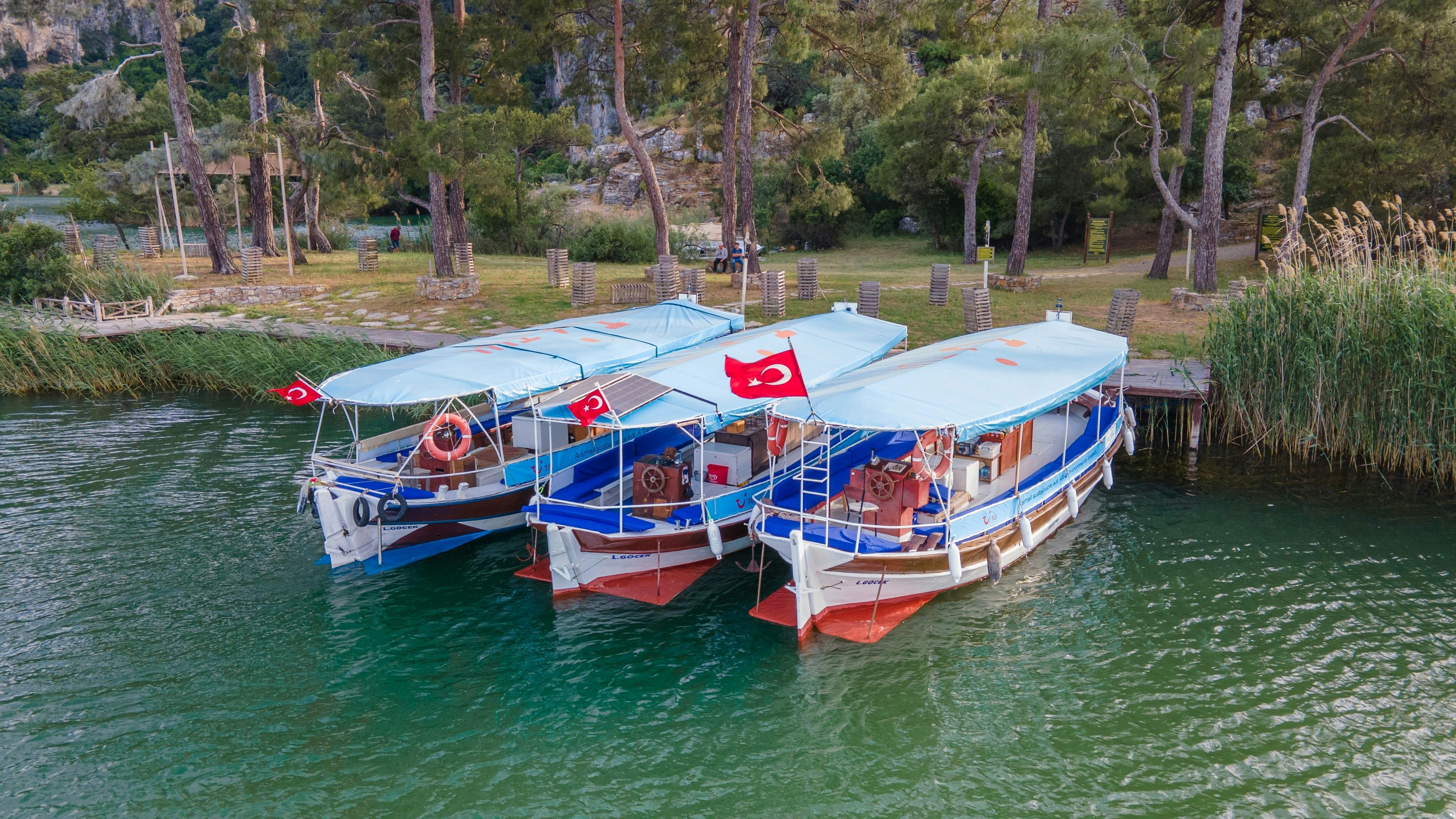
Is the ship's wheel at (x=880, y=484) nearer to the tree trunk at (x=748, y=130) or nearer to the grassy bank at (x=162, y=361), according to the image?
the tree trunk at (x=748, y=130)

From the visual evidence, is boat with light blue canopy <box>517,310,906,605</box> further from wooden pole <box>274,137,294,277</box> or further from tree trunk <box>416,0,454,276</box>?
wooden pole <box>274,137,294,277</box>

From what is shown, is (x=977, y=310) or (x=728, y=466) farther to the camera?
(x=977, y=310)

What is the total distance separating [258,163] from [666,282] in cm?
1912

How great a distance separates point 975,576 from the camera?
12820mm

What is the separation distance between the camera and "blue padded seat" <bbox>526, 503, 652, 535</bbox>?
1261 cm

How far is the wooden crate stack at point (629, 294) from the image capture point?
27.7 meters

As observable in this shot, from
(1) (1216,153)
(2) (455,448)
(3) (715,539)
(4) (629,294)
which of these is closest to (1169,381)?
(1) (1216,153)

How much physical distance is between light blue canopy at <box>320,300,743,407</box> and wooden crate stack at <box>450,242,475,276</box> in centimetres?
1471

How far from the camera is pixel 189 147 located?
32188mm

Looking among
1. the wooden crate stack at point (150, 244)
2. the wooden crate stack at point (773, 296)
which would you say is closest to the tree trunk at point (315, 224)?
the wooden crate stack at point (150, 244)

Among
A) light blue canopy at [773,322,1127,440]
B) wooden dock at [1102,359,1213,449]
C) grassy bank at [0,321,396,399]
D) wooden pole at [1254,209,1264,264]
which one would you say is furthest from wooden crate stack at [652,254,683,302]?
wooden pole at [1254,209,1264,264]

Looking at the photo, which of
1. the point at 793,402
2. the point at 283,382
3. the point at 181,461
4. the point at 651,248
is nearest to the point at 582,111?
the point at 651,248

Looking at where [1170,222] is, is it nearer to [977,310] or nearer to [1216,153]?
[1216,153]

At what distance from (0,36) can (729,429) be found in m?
84.7
